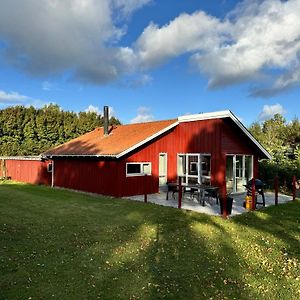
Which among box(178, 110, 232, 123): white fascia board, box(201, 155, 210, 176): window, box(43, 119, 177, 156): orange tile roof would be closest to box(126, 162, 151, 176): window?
box(43, 119, 177, 156): orange tile roof

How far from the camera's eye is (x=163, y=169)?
63.9 feet

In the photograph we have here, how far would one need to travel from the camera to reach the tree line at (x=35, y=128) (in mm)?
38875

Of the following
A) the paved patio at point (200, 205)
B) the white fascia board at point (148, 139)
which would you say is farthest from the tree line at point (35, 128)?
the paved patio at point (200, 205)

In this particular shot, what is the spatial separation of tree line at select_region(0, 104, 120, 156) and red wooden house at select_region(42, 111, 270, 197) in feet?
66.7

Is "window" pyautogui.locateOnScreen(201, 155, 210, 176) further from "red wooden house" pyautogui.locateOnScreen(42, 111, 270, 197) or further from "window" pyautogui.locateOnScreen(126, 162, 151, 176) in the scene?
"window" pyautogui.locateOnScreen(126, 162, 151, 176)

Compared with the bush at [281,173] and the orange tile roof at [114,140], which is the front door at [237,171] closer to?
the bush at [281,173]

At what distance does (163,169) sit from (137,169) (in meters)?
1.86

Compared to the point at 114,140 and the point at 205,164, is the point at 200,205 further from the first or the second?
the point at 114,140

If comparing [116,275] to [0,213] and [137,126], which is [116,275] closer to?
[0,213]

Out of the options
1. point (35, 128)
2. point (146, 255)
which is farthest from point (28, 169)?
point (146, 255)

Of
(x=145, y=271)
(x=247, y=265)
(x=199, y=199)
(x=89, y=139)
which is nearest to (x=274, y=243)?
(x=247, y=265)

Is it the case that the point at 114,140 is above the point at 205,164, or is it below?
above

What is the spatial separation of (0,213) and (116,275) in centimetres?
745

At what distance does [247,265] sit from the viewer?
7254 mm
